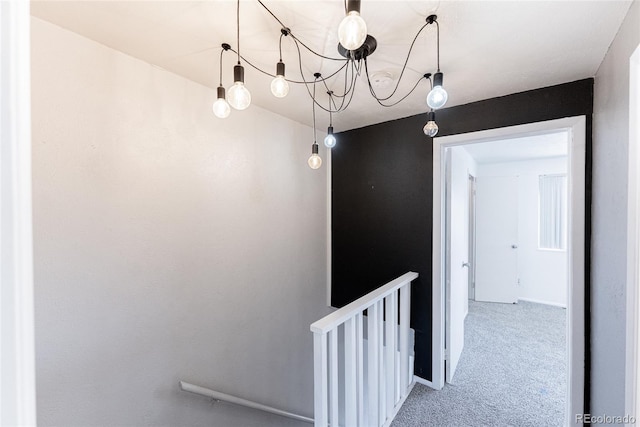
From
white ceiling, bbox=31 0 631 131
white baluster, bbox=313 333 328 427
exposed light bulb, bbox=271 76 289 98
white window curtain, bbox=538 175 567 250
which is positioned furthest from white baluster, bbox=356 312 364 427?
white window curtain, bbox=538 175 567 250

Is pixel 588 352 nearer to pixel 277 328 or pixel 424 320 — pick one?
pixel 424 320

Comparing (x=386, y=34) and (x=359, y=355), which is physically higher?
(x=386, y=34)

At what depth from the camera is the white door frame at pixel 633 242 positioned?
2.92ft

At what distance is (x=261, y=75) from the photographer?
156cm

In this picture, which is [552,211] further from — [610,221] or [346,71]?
[346,71]

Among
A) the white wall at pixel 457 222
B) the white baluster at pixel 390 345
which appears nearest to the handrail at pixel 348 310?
the white baluster at pixel 390 345

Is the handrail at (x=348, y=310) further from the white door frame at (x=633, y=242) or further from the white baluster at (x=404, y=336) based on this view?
the white door frame at (x=633, y=242)

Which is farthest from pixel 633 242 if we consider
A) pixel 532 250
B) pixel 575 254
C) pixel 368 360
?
pixel 532 250

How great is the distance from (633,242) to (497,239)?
363cm

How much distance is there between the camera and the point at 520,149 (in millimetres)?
3400

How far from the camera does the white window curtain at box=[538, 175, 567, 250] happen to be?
3.96 meters

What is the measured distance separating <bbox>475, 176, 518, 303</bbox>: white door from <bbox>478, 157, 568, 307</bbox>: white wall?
0.19 meters

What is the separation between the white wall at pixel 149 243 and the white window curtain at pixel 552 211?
13.7 feet

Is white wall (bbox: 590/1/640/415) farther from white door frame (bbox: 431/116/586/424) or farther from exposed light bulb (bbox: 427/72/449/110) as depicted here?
exposed light bulb (bbox: 427/72/449/110)
